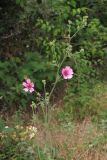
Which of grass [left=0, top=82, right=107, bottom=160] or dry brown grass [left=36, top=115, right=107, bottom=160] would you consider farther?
dry brown grass [left=36, top=115, right=107, bottom=160]

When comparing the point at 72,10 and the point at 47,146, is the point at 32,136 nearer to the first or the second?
the point at 47,146

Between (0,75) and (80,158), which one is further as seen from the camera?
(0,75)

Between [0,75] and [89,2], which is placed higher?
[89,2]

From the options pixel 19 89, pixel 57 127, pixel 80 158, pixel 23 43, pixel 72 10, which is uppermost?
pixel 72 10

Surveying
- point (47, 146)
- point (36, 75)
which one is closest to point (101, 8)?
point (36, 75)

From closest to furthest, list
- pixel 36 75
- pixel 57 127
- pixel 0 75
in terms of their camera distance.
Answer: pixel 57 127 → pixel 0 75 → pixel 36 75

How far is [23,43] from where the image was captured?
5625 millimetres

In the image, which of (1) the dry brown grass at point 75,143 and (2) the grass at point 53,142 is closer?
(2) the grass at point 53,142

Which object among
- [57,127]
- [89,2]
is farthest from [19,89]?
[89,2]

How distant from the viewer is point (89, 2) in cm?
671

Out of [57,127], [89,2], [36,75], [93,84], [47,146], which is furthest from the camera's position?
[89,2]

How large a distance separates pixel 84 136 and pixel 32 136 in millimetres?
493

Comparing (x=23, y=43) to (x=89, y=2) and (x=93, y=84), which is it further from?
(x=89, y=2)

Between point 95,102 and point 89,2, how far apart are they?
6.36 feet
